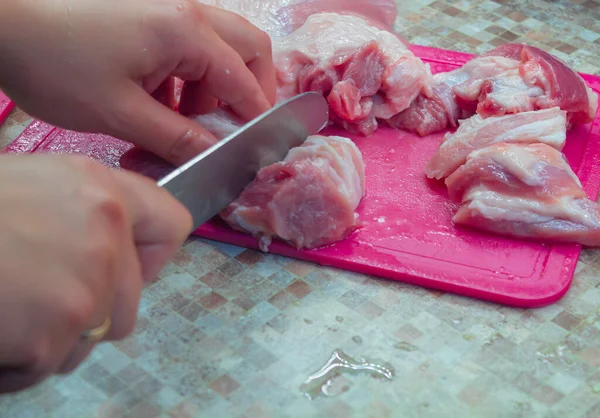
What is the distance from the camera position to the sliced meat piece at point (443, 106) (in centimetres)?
240

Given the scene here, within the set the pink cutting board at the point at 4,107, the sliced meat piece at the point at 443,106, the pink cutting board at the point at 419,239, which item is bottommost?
the pink cutting board at the point at 419,239

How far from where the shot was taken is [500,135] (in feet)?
7.09

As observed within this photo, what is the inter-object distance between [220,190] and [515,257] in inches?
29.8

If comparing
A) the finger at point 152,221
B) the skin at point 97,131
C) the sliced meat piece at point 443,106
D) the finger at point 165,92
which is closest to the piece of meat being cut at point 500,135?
the sliced meat piece at point 443,106

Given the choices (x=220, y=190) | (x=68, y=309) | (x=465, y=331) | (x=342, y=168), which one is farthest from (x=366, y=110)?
(x=68, y=309)

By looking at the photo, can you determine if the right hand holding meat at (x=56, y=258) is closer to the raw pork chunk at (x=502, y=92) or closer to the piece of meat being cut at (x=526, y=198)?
the piece of meat being cut at (x=526, y=198)

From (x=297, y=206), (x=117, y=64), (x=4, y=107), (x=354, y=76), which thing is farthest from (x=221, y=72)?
(x=4, y=107)

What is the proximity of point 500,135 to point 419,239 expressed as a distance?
40cm

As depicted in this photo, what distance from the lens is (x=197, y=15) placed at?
193cm

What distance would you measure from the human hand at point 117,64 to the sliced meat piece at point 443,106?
59 centimetres

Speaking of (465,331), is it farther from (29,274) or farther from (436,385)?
(29,274)

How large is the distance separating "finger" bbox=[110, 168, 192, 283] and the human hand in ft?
2.13

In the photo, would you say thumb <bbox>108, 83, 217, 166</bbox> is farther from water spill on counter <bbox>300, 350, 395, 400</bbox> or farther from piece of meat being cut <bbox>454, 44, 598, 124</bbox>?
piece of meat being cut <bbox>454, 44, 598, 124</bbox>

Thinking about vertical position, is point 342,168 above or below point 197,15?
below
